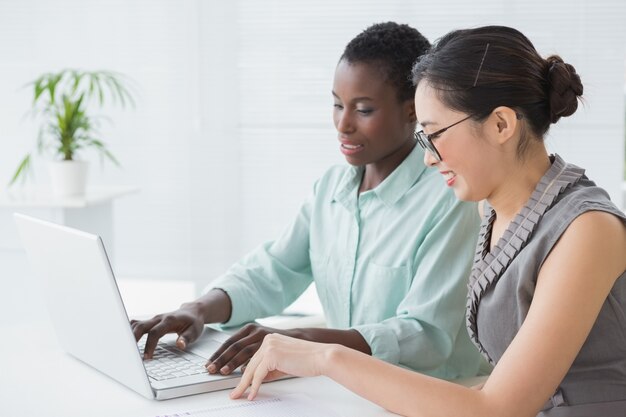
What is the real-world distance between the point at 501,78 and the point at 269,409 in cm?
60

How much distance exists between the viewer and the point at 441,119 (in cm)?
133

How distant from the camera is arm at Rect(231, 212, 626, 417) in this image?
1.14 metres

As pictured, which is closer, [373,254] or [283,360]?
[283,360]

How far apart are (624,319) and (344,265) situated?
2.21 ft

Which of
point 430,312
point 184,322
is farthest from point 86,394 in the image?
point 430,312

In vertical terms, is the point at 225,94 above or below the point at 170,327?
above

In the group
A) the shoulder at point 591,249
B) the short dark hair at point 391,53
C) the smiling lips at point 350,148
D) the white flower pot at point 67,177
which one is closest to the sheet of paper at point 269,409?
the shoulder at point 591,249

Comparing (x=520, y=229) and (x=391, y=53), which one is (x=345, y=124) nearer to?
(x=391, y=53)

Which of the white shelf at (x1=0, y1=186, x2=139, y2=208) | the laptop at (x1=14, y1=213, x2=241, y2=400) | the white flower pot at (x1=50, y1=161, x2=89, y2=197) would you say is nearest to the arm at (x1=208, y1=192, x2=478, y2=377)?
the laptop at (x1=14, y1=213, x2=241, y2=400)

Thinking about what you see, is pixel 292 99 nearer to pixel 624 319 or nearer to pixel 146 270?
pixel 146 270

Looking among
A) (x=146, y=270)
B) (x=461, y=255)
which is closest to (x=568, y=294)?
(x=461, y=255)

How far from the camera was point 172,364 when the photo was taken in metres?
1.43

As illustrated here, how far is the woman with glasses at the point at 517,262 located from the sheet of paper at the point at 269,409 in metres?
0.04

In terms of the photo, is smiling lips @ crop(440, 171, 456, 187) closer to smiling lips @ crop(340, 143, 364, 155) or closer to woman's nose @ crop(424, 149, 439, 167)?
woman's nose @ crop(424, 149, 439, 167)
